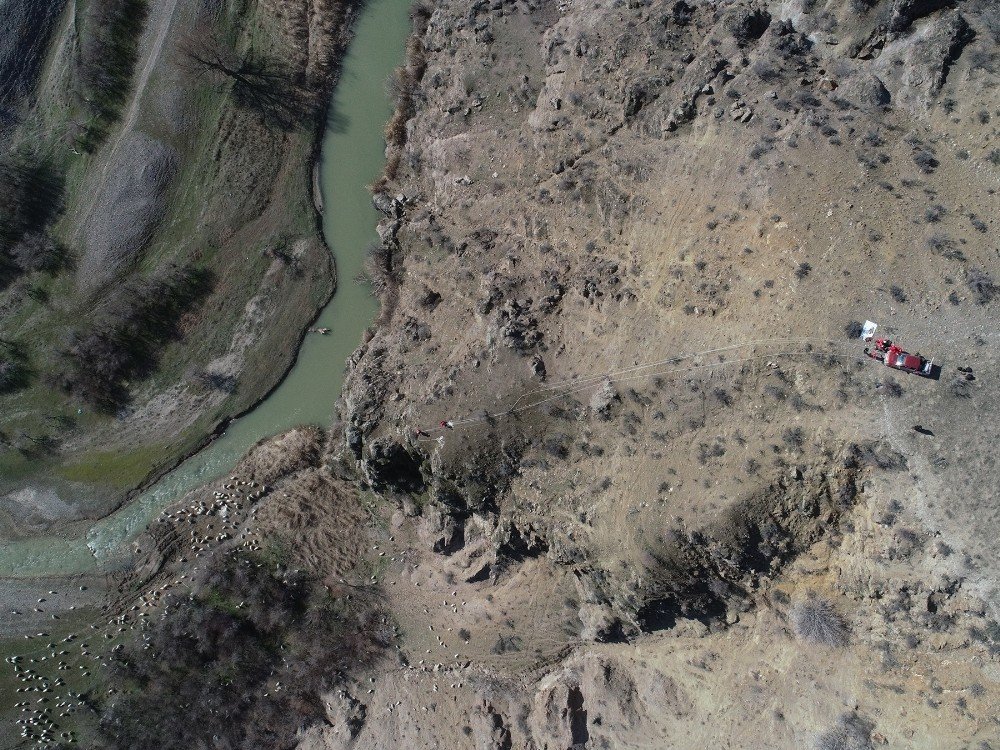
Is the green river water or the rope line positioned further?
the green river water

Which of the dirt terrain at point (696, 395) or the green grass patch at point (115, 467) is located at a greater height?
the dirt terrain at point (696, 395)

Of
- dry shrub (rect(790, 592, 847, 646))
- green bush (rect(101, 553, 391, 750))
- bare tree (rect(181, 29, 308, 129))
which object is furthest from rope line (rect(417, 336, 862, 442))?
bare tree (rect(181, 29, 308, 129))

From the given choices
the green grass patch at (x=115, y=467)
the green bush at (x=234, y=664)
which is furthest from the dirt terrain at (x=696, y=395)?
the green grass patch at (x=115, y=467)

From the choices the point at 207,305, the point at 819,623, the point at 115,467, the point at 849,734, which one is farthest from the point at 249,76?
the point at 849,734

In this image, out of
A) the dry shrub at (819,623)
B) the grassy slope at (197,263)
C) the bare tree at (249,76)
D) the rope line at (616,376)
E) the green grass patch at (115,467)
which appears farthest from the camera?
the bare tree at (249,76)

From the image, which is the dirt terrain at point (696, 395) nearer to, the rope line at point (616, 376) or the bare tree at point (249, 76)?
the rope line at point (616, 376)

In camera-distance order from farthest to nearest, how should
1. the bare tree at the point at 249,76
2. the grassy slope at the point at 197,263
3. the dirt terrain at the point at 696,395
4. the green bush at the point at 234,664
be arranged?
the bare tree at the point at 249,76 < the grassy slope at the point at 197,263 < the green bush at the point at 234,664 < the dirt terrain at the point at 696,395

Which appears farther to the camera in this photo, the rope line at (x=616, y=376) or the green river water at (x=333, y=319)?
the green river water at (x=333, y=319)

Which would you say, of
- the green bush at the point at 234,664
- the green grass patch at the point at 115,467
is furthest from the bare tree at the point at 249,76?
the green bush at the point at 234,664

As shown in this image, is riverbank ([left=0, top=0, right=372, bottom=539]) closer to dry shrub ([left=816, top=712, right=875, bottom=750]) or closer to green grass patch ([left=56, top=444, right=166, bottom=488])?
green grass patch ([left=56, top=444, right=166, bottom=488])

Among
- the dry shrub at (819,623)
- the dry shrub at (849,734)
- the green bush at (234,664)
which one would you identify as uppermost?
the dry shrub at (819,623)
